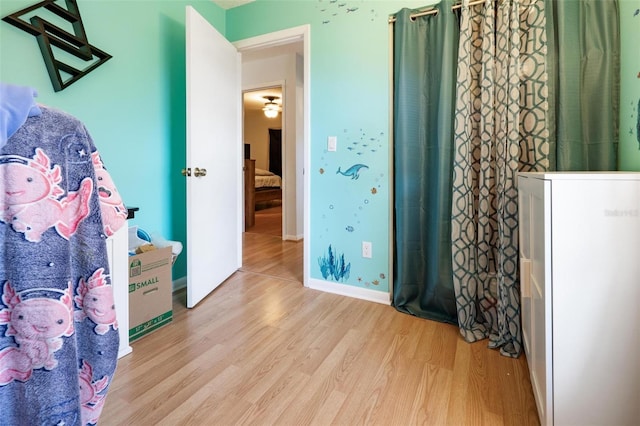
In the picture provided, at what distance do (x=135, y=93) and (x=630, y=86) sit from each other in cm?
259

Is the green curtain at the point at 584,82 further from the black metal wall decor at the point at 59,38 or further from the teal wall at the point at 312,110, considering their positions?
the black metal wall decor at the point at 59,38

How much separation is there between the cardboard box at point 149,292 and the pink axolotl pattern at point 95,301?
3.53ft

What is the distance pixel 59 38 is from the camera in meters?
1.66

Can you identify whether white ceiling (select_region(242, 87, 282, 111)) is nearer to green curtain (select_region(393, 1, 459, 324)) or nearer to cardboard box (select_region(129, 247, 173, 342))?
green curtain (select_region(393, 1, 459, 324))

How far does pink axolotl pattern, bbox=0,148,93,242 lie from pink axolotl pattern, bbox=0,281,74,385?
115mm

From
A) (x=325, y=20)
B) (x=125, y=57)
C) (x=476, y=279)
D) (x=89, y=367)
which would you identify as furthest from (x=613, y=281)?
(x=125, y=57)

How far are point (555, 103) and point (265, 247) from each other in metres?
2.96

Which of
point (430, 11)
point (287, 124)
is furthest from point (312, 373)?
point (287, 124)

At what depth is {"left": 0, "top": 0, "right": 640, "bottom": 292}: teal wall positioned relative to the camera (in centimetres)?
193

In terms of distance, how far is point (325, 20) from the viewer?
7.61ft

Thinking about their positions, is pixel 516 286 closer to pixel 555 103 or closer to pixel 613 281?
pixel 613 281

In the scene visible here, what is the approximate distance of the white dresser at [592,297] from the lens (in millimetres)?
953

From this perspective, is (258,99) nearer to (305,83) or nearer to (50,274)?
(305,83)

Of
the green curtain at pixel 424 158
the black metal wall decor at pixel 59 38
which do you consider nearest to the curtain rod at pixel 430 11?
the green curtain at pixel 424 158
